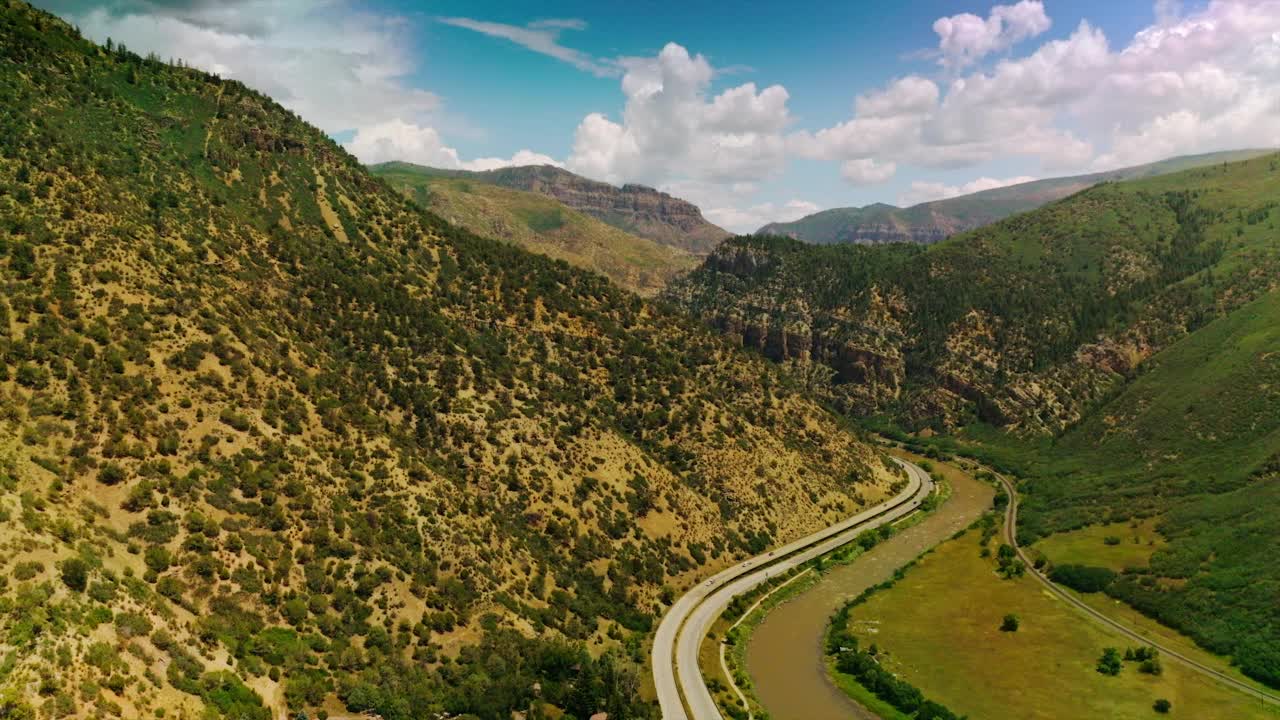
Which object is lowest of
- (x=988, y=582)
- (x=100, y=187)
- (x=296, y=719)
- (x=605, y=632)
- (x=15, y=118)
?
(x=988, y=582)

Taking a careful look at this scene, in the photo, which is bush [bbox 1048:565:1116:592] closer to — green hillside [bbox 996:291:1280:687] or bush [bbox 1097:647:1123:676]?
green hillside [bbox 996:291:1280:687]

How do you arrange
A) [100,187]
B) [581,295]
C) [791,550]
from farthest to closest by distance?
[581,295]
[791,550]
[100,187]

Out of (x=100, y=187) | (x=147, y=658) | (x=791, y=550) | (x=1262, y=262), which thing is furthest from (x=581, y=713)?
(x=1262, y=262)

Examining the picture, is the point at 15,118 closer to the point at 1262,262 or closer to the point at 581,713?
the point at 581,713

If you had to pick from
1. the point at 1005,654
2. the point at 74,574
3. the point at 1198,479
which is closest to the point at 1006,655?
the point at 1005,654

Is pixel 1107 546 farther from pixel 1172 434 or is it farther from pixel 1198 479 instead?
pixel 1172 434

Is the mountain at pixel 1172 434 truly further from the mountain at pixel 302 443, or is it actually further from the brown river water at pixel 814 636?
the mountain at pixel 302 443

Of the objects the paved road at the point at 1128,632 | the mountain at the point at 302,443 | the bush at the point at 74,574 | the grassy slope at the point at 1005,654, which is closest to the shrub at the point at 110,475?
the mountain at the point at 302,443
